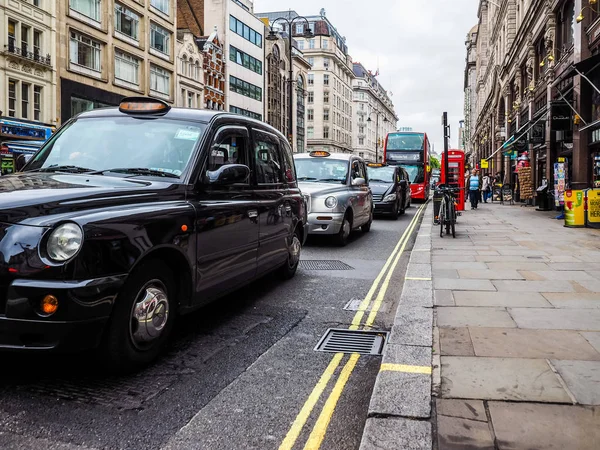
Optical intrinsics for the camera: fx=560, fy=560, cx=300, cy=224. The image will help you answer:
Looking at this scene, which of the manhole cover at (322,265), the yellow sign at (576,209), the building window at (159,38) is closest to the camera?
the manhole cover at (322,265)

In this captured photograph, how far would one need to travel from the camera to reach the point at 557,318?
502 centimetres

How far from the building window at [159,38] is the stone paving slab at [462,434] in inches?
1593

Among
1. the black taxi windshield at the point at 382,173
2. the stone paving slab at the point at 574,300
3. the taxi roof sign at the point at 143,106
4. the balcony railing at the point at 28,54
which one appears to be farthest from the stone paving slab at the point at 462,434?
the balcony railing at the point at 28,54

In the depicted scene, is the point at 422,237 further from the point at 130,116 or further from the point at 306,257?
the point at 130,116

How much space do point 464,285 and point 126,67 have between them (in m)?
34.3

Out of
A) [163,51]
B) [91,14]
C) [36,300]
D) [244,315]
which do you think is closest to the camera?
[36,300]

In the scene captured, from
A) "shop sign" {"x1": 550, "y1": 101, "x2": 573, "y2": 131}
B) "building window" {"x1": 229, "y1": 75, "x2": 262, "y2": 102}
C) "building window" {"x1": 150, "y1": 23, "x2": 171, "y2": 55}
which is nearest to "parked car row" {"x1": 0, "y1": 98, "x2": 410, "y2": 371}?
"shop sign" {"x1": 550, "y1": 101, "x2": 573, "y2": 131}

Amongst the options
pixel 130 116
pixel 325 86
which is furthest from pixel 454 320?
pixel 325 86

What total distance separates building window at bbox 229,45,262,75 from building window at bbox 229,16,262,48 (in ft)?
5.96

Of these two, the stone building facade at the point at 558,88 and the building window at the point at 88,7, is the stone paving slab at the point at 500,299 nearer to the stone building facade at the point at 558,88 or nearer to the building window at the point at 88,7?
the stone building facade at the point at 558,88

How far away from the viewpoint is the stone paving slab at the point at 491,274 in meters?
7.23

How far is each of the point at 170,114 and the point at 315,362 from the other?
247 centimetres

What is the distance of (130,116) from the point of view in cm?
489

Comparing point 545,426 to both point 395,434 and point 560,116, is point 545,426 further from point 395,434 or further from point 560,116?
point 560,116
